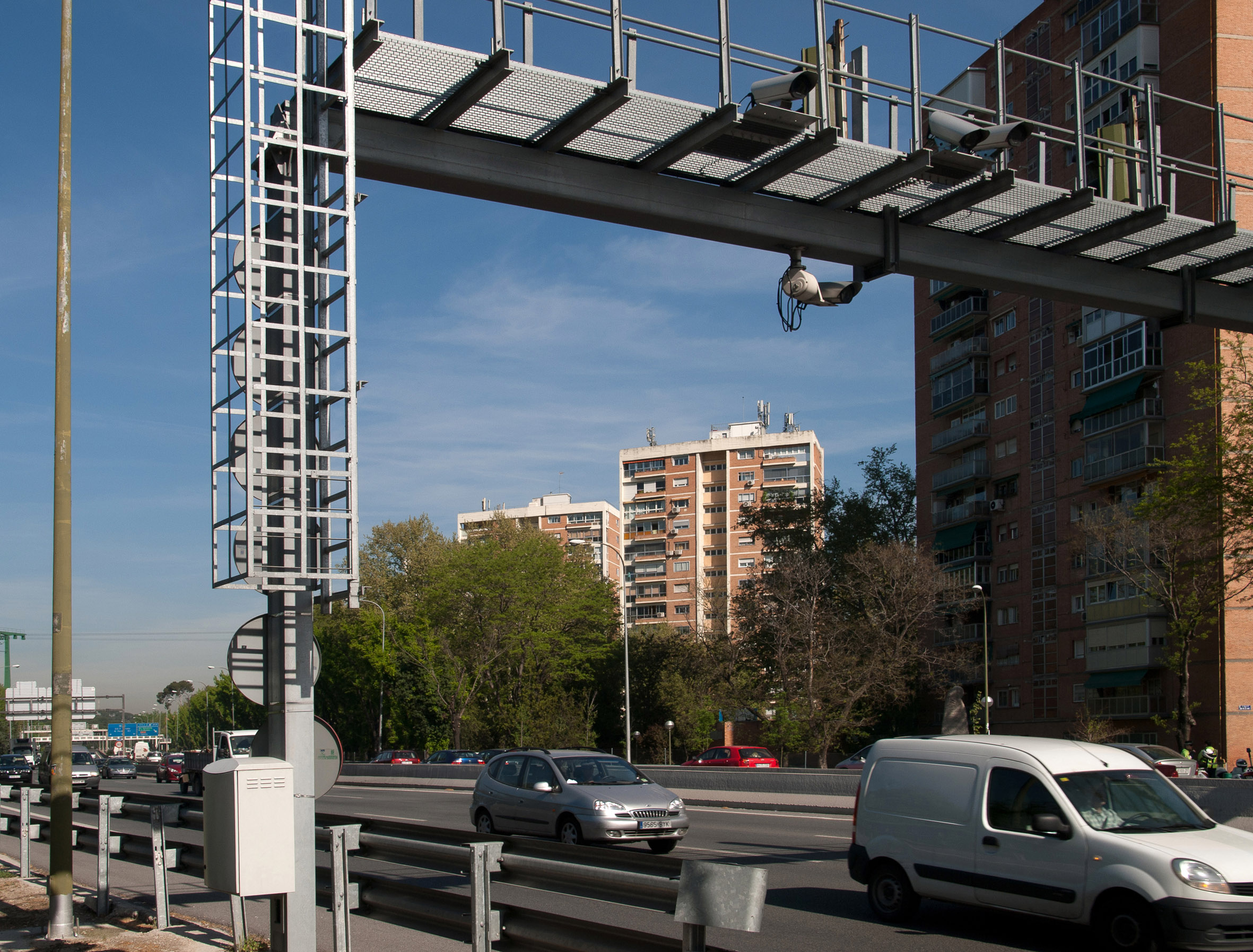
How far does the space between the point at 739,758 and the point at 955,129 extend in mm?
37636

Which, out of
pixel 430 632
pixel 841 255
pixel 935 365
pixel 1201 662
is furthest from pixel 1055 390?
pixel 841 255

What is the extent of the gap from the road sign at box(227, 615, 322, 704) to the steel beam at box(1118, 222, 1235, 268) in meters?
9.41

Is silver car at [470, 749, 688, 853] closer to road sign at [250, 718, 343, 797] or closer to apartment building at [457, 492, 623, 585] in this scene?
road sign at [250, 718, 343, 797]

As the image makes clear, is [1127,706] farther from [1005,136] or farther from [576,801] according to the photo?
[1005,136]

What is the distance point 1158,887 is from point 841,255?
5.95m

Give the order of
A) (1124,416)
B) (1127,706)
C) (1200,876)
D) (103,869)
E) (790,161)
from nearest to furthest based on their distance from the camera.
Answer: (1200,876), (790,161), (103,869), (1127,706), (1124,416)

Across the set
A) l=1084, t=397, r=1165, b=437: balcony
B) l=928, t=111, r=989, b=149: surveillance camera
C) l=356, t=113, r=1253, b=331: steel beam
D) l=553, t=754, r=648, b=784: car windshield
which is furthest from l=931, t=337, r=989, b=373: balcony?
l=928, t=111, r=989, b=149: surveillance camera

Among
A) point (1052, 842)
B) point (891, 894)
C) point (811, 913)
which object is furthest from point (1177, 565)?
point (1052, 842)

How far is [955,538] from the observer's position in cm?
7106

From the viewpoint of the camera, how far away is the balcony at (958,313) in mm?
69750

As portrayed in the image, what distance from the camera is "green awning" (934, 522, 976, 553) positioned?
2751 inches

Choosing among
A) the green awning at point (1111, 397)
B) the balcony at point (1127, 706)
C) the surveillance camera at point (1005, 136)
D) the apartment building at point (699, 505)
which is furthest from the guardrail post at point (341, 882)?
the apartment building at point (699, 505)

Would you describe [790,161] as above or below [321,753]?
above

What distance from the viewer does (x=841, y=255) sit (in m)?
11.5
